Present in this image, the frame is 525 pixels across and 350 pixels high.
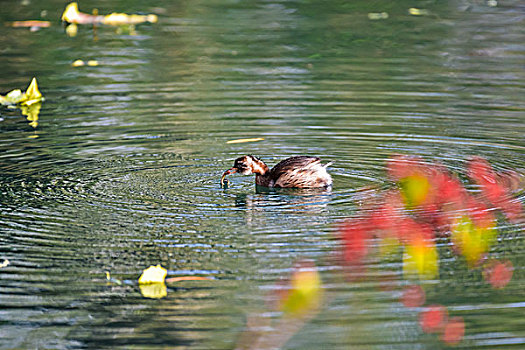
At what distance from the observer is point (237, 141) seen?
9773 mm

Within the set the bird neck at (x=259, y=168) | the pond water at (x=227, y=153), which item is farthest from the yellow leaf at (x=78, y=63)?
the bird neck at (x=259, y=168)

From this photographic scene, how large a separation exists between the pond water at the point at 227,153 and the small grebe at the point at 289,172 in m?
0.16

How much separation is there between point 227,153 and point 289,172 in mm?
1316

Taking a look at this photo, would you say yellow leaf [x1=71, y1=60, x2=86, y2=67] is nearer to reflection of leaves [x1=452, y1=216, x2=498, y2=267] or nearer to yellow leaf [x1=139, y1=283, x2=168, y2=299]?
reflection of leaves [x1=452, y1=216, x2=498, y2=267]

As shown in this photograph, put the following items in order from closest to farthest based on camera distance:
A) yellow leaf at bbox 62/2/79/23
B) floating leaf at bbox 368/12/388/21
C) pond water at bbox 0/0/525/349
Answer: pond water at bbox 0/0/525/349
yellow leaf at bbox 62/2/79/23
floating leaf at bbox 368/12/388/21

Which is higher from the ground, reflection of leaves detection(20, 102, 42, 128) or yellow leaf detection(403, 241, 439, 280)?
reflection of leaves detection(20, 102, 42, 128)

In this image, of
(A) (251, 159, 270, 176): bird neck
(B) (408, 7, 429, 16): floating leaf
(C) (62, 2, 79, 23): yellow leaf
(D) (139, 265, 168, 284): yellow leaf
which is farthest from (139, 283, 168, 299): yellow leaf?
(B) (408, 7, 429, 16): floating leaf

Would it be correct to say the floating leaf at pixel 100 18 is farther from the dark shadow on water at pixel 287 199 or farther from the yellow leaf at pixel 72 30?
the dark shadow on water at pixel 287 199

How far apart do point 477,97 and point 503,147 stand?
2.44m

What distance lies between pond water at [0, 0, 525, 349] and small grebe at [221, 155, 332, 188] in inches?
6.1

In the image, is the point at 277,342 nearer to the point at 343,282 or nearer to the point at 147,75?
the point at 343,282

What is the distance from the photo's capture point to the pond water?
17.4 ft

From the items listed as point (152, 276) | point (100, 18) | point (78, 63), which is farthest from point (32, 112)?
point (100, 18)

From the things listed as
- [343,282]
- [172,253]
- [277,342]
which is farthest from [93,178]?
[277,342]
